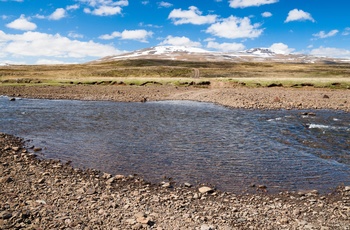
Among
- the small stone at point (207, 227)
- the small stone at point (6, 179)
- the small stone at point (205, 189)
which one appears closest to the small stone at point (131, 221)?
the small stone at point (207, 227)

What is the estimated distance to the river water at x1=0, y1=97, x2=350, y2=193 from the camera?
47.5ft

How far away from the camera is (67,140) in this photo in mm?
20812

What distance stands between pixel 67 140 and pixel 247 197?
1382 cm

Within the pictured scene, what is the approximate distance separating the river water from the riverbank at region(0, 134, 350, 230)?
1204 mm

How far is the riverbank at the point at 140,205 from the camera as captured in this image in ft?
31.2

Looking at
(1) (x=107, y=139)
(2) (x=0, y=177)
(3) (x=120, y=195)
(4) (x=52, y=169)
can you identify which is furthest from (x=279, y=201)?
(1) (x=107, y=139)

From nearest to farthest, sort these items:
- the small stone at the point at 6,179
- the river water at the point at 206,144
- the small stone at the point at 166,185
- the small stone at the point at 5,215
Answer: the small stone at the point at 5,215
the small stone at the point at 6,179
the small stone at the point at 166,185
the river water at the point at 206,144

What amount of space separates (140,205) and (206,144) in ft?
33.0

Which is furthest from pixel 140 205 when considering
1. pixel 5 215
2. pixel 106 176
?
pixel 5 215

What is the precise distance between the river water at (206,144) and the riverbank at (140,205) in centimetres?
120

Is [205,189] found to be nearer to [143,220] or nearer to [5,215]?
[143,220]

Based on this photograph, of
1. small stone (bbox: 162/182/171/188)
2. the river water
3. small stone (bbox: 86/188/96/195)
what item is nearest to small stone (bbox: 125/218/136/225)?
small stone (bbox: 86/188/96/195)

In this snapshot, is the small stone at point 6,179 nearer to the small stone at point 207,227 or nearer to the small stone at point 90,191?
the small stone at point 90,191

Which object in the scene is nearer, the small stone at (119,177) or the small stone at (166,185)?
the small stone at (166,185)
